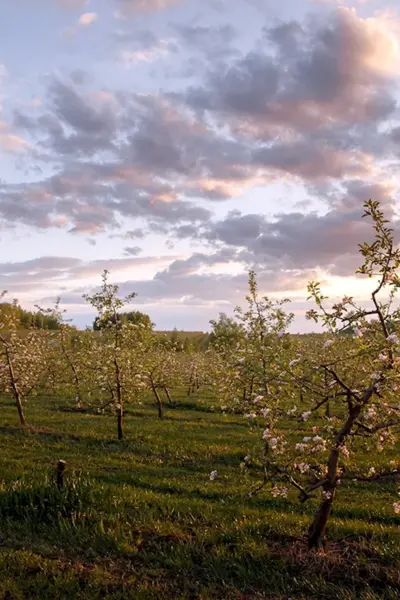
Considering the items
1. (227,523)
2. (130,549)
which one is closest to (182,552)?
(130,549)

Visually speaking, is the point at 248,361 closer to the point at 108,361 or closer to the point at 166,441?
the point at 166,441

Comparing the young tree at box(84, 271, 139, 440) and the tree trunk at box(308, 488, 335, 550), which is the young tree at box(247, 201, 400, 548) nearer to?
the tree trunk at box(308, 488, 335, 550)

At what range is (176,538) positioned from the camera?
9742 mm

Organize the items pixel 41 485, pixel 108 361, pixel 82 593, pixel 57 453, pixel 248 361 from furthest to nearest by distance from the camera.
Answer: pixel 108 361, pixel 57 453, pixel 41 485, pixel 248 361, pixel 82 593

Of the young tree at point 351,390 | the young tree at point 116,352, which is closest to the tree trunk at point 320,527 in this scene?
the young tree at point 351,390

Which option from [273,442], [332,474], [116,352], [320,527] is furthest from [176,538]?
[116,352]

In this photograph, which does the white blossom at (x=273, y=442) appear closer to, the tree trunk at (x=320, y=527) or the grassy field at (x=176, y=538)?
the tree trunk at (x=320, y=527)

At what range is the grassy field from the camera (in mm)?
8117

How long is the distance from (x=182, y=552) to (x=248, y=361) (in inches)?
143

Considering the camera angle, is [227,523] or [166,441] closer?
[227,523]

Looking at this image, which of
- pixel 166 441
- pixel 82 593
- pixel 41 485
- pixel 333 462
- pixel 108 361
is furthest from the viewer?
pixel 108 361

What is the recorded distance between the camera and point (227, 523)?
34.9 ft

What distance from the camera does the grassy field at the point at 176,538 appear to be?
8117 mm

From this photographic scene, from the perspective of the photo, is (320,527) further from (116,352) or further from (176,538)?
(116,352)
